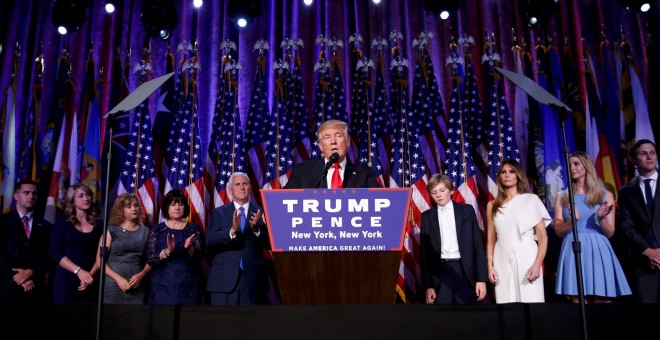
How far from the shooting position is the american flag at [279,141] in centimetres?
580

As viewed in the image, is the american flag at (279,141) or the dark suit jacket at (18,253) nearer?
the dark suit jacket at (18,253)

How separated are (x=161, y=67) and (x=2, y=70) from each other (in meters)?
1.73

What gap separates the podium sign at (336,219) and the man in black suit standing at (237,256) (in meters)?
1.86

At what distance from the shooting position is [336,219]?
2336 mm

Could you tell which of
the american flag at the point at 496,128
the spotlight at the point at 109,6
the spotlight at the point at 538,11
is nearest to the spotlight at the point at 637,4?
the spotlight at the point at 538,11

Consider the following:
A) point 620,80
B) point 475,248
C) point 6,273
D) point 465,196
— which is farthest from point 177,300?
point 620,80

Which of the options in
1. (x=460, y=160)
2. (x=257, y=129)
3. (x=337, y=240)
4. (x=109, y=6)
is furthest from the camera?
(x=109, y=6)

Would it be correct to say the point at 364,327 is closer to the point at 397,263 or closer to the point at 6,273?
the point at 397,263

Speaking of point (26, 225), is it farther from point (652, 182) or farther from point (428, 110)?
point (652, 182)

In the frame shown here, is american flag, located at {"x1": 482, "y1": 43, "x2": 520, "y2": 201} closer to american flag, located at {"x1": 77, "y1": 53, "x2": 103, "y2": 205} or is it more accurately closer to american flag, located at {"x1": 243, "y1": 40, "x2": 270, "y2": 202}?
american flag, located at {"x1": 243, "y1": 40, "x2": 270, "y2": 202}

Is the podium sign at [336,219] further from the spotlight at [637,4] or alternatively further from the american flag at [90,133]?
the spotlight at [637,4]

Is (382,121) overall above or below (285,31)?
below

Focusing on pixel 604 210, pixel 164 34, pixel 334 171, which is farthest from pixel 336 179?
pixel 164 34

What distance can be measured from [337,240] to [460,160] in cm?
368
